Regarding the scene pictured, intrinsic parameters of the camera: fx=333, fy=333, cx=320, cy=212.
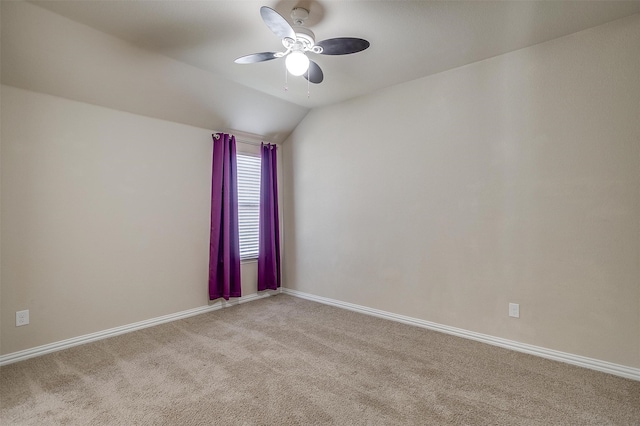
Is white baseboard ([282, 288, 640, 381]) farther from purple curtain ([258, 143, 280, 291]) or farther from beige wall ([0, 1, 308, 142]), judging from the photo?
beige wall ([0, 1, 308, 142])

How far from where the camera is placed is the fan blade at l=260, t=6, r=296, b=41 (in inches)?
74.9

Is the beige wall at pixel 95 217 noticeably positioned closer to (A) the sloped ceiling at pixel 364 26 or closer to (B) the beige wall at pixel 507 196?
(A) the sloped ceiling at pixel 364 26

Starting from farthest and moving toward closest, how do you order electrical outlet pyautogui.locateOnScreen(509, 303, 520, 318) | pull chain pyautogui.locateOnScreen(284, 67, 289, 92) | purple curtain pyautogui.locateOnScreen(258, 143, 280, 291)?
purple curtain pyautogui.locateOnScreen(258, 143, 280, 291)
pull chain pyautogui.locateOnScreen(284, 67, 289, 92)
electrical outlet pyautogui.locateOnScreen(509, 303, 520, 318)

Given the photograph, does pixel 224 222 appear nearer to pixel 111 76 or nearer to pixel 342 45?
pixel 111 76

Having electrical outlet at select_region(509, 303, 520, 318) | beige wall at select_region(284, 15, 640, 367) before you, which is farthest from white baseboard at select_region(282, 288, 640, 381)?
electrical outlet at select_region(509, 303, 520, 318)

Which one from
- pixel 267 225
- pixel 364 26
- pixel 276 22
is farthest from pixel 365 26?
pixel 267 225

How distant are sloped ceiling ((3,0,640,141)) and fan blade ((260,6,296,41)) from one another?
1.06ft

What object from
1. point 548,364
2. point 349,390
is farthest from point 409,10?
point 548,364

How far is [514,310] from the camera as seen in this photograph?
2939 millimetres

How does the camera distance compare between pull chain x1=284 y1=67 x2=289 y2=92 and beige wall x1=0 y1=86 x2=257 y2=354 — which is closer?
beige wall x1=0 y1=86 x2=257 y2=354

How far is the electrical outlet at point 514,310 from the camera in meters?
2.92

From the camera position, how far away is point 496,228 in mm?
3043

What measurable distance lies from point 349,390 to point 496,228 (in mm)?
1925

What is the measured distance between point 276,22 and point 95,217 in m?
2.59
